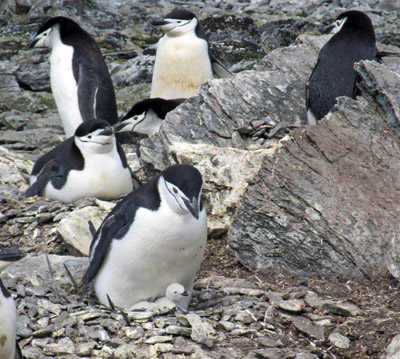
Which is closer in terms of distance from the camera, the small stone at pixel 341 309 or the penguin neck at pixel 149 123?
the small stone at pixel 341 309

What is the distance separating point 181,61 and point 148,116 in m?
1.33

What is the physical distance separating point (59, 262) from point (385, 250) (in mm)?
1948

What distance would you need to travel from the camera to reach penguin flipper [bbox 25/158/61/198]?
584 cm

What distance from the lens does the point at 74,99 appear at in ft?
26.2

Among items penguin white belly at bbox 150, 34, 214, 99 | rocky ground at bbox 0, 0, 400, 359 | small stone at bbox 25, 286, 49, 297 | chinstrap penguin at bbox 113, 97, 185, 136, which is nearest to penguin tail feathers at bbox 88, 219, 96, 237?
rocky ground at bbox 0, 0, 400, 359

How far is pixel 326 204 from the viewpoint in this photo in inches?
176

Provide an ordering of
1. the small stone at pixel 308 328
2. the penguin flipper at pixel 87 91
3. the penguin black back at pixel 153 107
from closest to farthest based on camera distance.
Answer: the small stone at pixel 308 328
the penguin black back at pixel 153 107
the penguin flipper at pixel 87 91

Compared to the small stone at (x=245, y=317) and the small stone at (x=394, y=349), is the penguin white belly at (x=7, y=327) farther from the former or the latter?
the small stone at (x=394, y=349)

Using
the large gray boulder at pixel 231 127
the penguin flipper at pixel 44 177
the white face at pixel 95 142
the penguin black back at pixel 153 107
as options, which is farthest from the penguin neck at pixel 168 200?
the penguin black back at pixel 153 107

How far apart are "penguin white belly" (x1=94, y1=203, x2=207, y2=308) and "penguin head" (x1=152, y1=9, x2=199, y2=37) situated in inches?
190

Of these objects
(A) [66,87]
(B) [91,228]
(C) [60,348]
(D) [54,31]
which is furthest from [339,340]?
(D) [54,31]

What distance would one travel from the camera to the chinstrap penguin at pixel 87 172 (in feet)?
18.9

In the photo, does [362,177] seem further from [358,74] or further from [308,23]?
[308,23]

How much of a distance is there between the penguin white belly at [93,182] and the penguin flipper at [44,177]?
0.05m
